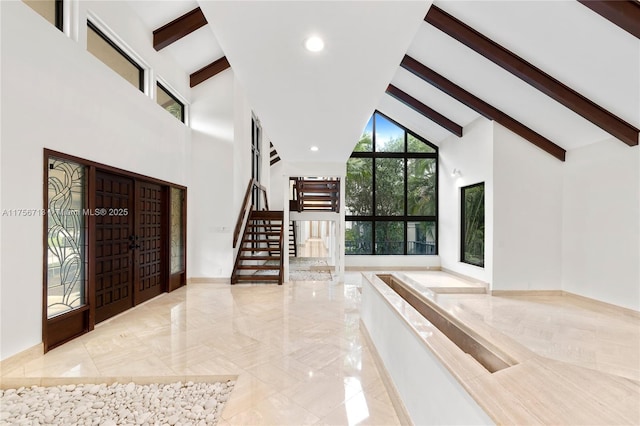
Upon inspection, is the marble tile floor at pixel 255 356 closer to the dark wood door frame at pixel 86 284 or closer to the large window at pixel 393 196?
the dark wood door frame at pixel 86 284

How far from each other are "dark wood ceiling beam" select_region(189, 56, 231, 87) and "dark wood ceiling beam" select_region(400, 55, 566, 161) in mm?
3691

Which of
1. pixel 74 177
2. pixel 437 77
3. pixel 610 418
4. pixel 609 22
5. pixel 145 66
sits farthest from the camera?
pixel 437 77

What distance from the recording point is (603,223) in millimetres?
4820

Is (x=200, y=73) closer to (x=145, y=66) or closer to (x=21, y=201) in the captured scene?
(x=145, y=66)

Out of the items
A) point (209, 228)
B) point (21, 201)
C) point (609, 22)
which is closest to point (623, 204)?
point (609, 22)

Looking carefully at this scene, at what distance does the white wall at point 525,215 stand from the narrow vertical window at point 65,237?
6.49m

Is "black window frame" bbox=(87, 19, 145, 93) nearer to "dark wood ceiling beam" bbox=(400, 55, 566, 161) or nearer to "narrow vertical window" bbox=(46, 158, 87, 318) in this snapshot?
"narrow vertical window" bbox=(46, 158, 87, 318)

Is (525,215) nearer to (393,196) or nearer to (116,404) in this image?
(393,196)

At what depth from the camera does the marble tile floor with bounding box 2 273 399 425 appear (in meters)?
2.17

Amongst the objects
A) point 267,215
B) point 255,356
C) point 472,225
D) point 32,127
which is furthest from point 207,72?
point 472,225

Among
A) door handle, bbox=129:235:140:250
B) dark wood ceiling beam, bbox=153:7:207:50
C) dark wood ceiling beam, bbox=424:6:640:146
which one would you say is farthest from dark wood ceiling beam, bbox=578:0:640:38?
door handle, bbox=129:235:140:250

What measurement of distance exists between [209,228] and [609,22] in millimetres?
6556

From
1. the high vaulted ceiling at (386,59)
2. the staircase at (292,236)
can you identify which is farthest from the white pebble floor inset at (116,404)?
the staircase at (292,236)

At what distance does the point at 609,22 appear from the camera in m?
3.00
